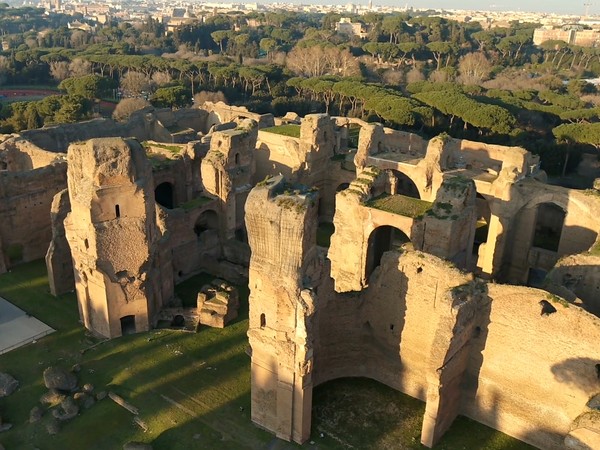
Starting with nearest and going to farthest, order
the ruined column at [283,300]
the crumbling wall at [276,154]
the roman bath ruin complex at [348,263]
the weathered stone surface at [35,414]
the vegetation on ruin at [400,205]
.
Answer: the ruined column at [283,300] → the roman bath ruin complex at [348,263] → the weathered stone surface at [35,414] → the vegetation on ruin at [400,205] → the crumbling wall at [276,154]

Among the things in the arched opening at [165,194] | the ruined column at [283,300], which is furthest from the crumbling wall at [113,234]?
the arched opening at [165,194]

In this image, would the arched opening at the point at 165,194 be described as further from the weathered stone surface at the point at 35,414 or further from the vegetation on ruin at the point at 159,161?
the weathered stone surface at the point at 35,414

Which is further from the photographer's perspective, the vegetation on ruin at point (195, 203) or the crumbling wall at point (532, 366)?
the vegetation on ruin at point (195, 203)

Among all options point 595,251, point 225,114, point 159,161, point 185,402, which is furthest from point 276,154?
point 185,402

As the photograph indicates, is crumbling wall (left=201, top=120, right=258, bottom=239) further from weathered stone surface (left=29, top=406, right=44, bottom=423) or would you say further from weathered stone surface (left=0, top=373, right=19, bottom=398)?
weathered stone surface (left=29, top=406, right=44, bottom=423)

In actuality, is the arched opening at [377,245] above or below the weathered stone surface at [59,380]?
above

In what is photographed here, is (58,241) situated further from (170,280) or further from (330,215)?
(330,215)

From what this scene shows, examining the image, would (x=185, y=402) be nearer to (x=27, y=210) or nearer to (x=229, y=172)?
(x=229, y=172)
